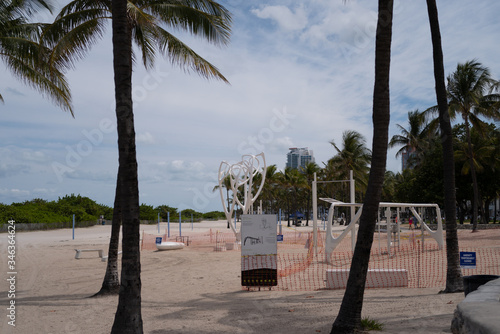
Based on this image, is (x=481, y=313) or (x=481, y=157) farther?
(x=481, y=157)

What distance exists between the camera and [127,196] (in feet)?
19.4

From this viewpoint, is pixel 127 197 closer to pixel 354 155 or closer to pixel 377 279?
pixel 377 279

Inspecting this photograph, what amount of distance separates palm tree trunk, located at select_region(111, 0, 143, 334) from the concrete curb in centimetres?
392

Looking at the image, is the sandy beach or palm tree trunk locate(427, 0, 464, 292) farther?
palm tree trunk locate(427, 0, 464, 292)

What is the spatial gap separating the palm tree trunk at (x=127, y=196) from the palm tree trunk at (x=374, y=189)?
108 inches

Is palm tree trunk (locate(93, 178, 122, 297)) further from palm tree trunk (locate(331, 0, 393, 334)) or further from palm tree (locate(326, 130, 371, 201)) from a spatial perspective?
palm tree (locate(326, 130, 371, 201))

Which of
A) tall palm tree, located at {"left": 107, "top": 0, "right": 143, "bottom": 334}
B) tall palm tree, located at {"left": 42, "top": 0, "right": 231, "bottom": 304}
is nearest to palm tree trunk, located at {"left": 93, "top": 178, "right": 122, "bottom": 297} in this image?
tall palm tree, located at {"left": 42, "top": 0, "right": 231, "bottom": 304}

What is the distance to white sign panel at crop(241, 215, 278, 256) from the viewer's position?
1105 centimetres

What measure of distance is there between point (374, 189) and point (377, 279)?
5514 mm

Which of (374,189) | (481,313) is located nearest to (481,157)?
(374,189)

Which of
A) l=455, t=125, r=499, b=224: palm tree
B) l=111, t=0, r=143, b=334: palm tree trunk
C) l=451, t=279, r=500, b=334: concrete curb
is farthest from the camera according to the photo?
l=455, t=125, r=499, b=224: palm tree

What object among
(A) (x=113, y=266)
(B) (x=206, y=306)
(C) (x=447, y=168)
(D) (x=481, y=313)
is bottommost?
(B) (x=206, y=306)

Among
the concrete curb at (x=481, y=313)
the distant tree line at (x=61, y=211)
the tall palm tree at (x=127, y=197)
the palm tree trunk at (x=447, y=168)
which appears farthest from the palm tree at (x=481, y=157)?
the tall palm tree at (x=127, y=197)

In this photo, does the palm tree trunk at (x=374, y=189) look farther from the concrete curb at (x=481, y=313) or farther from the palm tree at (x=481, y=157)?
the palm tree at (x=481, y=157)
